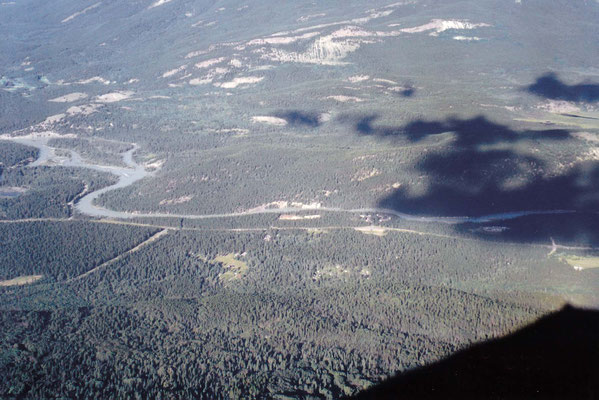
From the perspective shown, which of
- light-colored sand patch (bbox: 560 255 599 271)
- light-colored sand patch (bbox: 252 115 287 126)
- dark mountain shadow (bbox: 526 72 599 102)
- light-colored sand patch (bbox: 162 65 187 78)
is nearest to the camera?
light-colored sand patch (bbox: 560 255 599 271)

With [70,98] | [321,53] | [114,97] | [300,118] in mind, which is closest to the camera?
[300,118]

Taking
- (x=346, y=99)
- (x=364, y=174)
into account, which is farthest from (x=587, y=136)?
(x=346, y=99)

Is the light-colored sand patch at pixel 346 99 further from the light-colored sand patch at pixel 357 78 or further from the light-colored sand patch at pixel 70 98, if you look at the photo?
the light-colored sand patch at pixel 70 98

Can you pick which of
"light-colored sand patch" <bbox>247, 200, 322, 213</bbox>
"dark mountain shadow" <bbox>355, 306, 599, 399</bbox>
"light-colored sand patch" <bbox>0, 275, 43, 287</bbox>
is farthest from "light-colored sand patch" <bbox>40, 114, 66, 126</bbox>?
"dark mountain shadow" <bbox>355, 306, 599, 399</bbox>

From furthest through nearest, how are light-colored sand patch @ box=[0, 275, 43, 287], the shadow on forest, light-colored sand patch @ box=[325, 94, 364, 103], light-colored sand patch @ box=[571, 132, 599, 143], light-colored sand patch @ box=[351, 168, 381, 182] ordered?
light-colored sand patch @ box=[325, 94, 364, 103]
light-colored sand patch @ box=[571, 132, 599, 143]
light-colored sand patch @ box=[351, 168, 381, 182]
the shadow on forest
light-colored sand patch @ box=[0, 275, 43, 287]

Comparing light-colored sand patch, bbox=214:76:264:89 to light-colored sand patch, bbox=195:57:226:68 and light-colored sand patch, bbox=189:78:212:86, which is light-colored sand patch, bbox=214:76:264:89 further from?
light-colored sand patch, bbox=195:57:226:68

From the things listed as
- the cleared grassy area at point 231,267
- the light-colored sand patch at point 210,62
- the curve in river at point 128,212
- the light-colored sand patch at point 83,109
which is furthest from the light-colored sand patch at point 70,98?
the cleared grassy area at point 231,267

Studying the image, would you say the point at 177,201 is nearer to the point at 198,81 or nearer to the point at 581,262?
the point at 581,262
